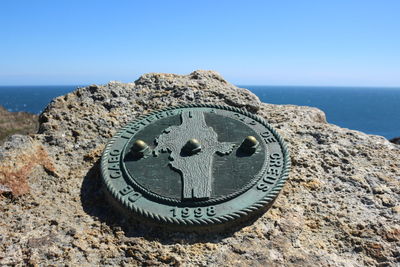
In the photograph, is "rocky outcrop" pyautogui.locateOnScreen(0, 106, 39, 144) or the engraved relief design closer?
the engraved relief design

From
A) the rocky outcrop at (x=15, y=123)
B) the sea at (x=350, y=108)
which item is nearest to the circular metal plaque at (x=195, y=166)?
the sea at (x=350, y=108)

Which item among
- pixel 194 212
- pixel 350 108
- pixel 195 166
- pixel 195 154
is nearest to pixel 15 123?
pixel 195 154

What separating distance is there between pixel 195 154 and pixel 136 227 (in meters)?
0.90

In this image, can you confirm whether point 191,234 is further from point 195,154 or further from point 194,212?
point 195,154

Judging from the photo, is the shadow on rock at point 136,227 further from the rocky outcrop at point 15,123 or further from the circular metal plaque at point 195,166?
the rocky outcrop at point 15,123

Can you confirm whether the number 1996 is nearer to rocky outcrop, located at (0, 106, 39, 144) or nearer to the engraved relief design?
the engraved relief design

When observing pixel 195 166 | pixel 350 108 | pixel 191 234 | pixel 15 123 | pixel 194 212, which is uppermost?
pixel 195 166

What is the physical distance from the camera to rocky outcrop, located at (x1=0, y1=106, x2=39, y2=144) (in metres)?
13.0

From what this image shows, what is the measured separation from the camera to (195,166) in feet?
10.5

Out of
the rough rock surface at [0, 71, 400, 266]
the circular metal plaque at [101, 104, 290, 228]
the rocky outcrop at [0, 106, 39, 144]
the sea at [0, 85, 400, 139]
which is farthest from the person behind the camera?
the sea at [0, 85, 400, 139]

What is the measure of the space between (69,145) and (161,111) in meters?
1.10

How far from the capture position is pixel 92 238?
273cm

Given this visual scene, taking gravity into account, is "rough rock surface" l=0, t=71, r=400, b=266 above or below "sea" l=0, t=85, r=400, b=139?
above

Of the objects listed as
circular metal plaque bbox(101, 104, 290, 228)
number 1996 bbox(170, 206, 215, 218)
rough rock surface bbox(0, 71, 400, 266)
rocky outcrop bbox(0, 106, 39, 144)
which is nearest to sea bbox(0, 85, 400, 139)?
rough rock surface bbox(0, 71, 400, 266)
